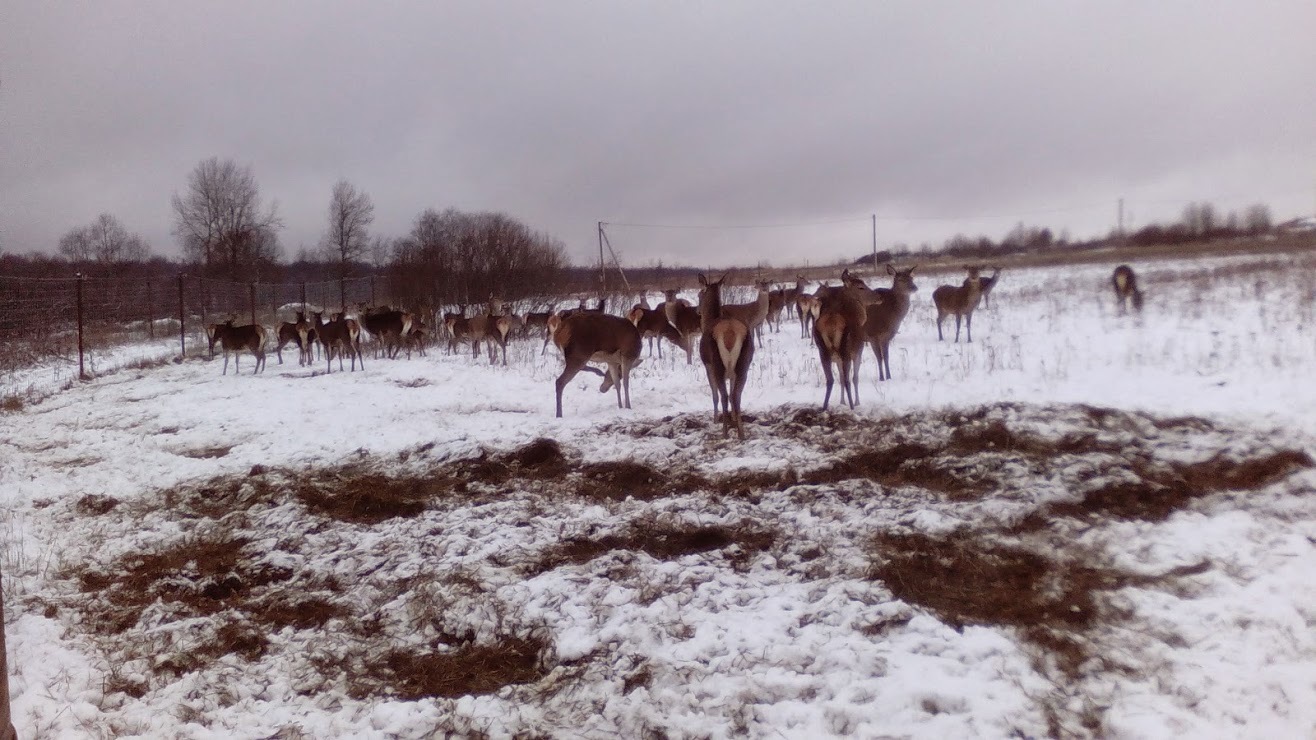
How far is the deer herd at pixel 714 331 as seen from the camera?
9102mm

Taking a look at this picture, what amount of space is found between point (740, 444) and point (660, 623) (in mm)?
4135

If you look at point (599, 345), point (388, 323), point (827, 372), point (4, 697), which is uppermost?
point (388, 323)

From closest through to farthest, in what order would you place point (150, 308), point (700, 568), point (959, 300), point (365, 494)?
point (700, 568) < point (365, 494) < point (959, 300) < point (150, 308)

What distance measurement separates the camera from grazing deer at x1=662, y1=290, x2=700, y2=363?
15.2 metres

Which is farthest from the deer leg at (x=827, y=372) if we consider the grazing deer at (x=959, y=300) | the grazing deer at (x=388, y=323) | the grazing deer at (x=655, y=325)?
the grazing deer at (x=388, y=323)

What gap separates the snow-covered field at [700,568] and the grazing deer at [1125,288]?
251 inches

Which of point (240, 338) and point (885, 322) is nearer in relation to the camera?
point (885, 322)

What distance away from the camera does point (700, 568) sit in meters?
5.00

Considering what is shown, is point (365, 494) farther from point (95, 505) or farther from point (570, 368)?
point (570, 368)

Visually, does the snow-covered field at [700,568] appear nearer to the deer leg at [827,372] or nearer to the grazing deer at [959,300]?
the deer leg at [827,372]

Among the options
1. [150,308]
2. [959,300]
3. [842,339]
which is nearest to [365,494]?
[842,339]

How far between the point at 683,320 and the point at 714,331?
6.70m

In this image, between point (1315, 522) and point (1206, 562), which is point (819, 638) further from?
point (1315, 522)

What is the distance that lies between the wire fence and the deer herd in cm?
297
